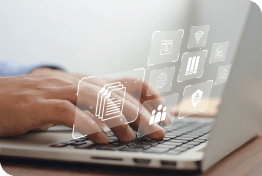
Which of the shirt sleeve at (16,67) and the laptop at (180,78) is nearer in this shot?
the laptop at (180,78)

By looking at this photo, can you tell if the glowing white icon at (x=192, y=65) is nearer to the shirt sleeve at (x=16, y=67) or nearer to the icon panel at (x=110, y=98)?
the icon panel at (x=110, y=98)

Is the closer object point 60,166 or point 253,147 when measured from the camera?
point 60,166

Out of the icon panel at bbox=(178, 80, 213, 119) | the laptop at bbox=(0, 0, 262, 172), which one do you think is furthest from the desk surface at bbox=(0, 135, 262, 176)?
the icon panel at bbox=(178, 80, 213, 119)

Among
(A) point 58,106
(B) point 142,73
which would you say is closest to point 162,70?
(B) point 142,73

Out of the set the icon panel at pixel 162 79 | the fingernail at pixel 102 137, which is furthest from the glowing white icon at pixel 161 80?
the fingernail at pixel 102 137

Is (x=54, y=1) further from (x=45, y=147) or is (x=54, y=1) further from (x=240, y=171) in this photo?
(x=240, y=171)

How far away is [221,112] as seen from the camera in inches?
8.8

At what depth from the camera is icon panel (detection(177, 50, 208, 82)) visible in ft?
1.14

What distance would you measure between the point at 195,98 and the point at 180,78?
58 mm

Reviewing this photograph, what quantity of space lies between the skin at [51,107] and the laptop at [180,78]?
0.01 m

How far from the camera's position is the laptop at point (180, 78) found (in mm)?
245

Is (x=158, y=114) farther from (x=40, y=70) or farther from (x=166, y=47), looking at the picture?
(x=40, y=70)

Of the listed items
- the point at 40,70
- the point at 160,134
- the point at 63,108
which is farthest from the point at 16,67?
the point at 160,134

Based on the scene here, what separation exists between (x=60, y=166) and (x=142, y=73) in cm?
16
